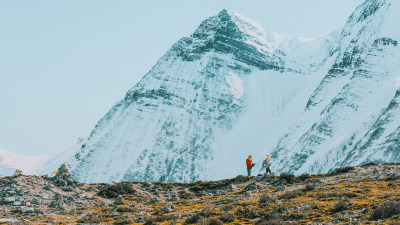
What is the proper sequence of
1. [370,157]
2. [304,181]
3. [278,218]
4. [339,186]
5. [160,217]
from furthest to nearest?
[370,157]
[304,181]
[339,186]
[160,217]
[278,218]

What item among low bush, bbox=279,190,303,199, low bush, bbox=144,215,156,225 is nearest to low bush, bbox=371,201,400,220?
low bush, bbox=279,190,303,199

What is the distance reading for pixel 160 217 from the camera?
22.6 metres

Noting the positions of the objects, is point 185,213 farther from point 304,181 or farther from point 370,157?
point 370,157

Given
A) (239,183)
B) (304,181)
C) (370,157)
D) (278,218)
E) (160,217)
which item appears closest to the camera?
(278,218)

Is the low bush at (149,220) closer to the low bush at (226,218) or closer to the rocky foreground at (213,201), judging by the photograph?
the rocky foreground at (213,201)

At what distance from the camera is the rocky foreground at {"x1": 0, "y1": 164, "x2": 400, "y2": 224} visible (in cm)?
2011

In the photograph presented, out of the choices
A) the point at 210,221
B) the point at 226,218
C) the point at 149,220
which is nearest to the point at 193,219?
the point at 210,221

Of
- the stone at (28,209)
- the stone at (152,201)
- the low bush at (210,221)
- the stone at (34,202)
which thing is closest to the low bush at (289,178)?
the stone at (152,201)

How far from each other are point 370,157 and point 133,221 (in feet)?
564

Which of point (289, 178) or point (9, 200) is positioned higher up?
point (289, 178)

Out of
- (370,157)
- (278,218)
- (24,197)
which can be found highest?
(370,157)

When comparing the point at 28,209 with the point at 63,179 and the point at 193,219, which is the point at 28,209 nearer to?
the point at 63,179

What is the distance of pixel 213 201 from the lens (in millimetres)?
27984

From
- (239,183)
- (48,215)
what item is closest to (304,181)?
(239,183)
